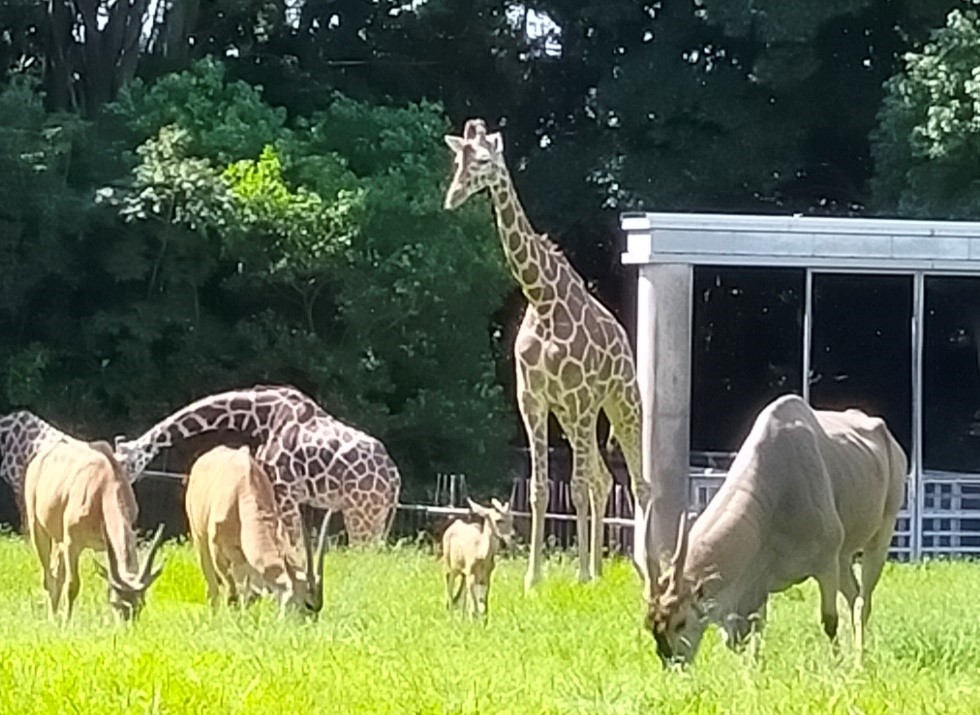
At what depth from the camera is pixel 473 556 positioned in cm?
1276

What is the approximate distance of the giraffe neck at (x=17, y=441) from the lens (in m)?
21.1

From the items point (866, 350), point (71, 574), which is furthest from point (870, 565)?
point (866, 350)

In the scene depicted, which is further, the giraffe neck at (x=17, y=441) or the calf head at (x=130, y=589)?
the giraffe neck at (x=17, y=441)

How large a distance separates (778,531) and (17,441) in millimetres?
12508

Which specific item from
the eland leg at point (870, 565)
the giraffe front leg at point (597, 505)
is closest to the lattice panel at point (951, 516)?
the giraffe front leg at point (597, 505)

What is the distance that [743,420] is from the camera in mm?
26688

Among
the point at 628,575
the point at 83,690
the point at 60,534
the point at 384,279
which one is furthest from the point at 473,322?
the point at 83,690

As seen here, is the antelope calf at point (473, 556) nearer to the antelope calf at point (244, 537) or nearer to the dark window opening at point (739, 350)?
the antelope calf at point (244, 537)

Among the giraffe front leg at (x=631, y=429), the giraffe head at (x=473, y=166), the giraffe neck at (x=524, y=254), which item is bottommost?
the giraffe front leg at (x=631, y=429)

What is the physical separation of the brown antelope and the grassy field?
214 millimetres

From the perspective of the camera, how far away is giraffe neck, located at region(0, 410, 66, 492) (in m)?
21.1

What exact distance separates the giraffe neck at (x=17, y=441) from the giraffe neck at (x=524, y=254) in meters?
6.93

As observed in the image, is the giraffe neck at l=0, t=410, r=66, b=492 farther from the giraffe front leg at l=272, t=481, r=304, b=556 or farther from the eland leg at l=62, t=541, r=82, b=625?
the eland leg at l=62, t=541, r=82, b=625

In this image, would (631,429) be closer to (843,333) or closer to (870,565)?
(870,565)
